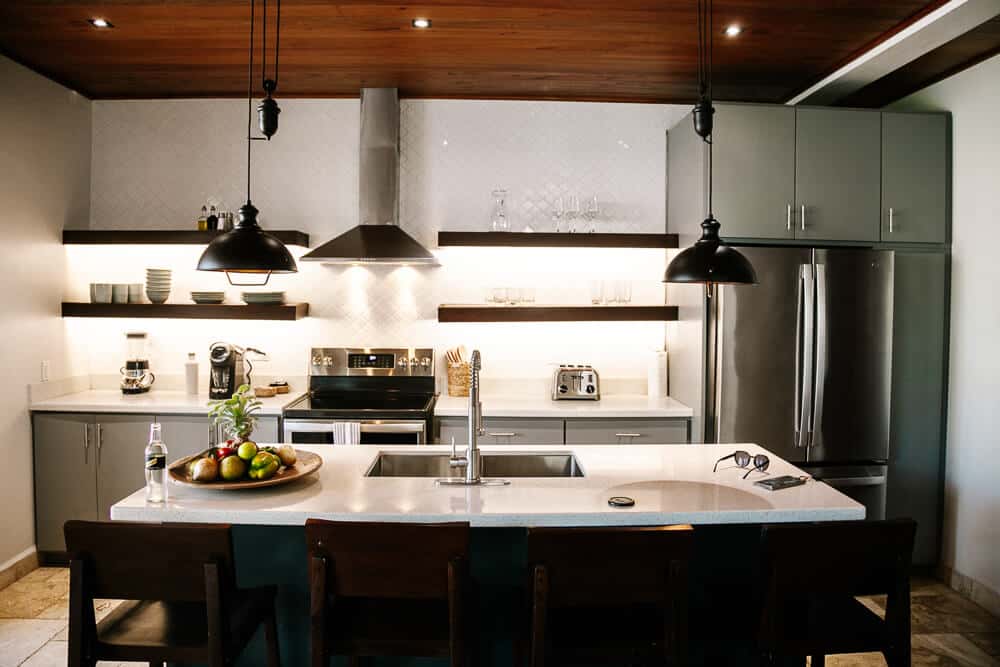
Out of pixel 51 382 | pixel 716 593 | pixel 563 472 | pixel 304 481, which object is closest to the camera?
pixel 716 593

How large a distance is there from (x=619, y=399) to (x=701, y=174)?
150cm

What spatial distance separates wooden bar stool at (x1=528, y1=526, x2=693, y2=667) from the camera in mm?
1855

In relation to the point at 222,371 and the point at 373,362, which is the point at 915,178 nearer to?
the point at 373,362

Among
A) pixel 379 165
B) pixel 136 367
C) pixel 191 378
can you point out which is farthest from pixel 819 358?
pixel 136 367

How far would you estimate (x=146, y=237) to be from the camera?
449 centimetres

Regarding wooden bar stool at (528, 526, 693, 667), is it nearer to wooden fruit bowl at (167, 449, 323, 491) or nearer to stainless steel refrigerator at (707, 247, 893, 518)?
wooden fruit bowl at (167, 449, 323, 491)

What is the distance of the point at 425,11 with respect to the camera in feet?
10.8

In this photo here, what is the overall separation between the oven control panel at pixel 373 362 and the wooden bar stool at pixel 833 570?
2995 mm

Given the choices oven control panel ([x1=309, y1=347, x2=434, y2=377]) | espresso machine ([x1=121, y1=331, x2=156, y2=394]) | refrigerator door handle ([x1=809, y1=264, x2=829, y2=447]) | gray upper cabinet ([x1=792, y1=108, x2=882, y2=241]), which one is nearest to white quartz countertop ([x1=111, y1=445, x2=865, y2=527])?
refrigerator door handle ([x1=809, y1=264, x2=829, y2=447])

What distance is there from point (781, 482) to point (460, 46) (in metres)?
2.63

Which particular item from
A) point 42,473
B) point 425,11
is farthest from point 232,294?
point 425,11

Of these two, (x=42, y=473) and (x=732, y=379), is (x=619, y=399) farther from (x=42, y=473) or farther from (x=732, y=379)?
(x=42, y=473)

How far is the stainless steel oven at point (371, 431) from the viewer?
13.2 ft

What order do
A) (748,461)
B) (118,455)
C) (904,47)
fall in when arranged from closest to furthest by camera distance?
(748,461), (904,47), (118,455)
